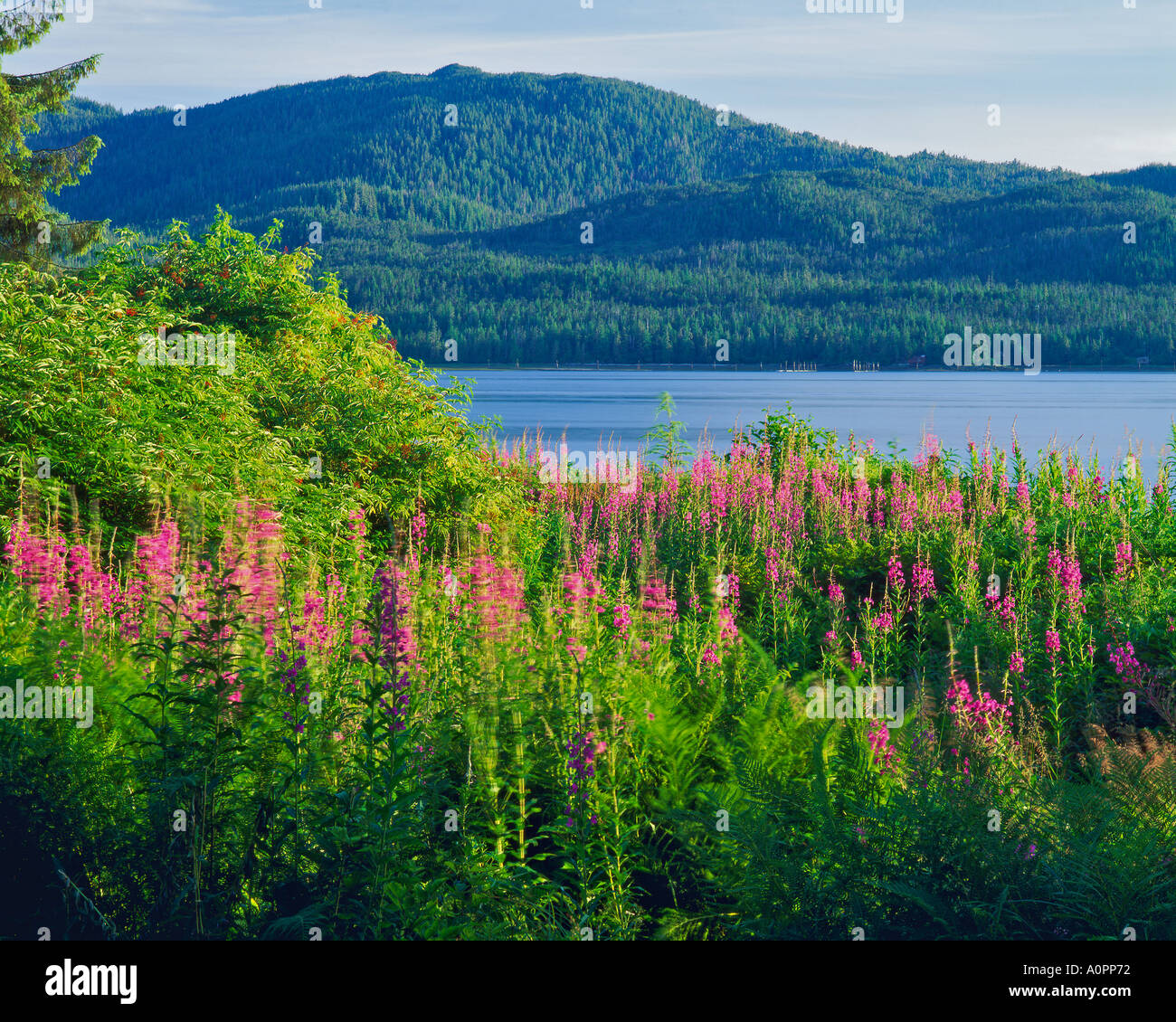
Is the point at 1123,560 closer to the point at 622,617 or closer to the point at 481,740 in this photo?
the point at 622,617

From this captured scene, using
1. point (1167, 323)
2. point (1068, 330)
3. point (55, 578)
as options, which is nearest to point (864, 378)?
point (1068, 330)

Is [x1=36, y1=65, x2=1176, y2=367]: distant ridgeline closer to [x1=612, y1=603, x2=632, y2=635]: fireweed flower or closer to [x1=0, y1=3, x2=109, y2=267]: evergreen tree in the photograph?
[x1=0, y1=3, x2=109, y2=267]: evergreen tree

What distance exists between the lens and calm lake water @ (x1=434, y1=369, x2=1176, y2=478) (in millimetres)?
37750

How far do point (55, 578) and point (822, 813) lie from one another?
4651 mm

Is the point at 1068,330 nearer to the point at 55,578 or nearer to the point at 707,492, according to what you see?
the point at 707,492

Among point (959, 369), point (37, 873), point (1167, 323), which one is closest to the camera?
point (37, 873)

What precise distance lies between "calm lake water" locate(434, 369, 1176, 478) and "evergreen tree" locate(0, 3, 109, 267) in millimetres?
10691

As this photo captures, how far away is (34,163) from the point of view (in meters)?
26.1

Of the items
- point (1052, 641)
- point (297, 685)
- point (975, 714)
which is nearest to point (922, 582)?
point (1052, 641)

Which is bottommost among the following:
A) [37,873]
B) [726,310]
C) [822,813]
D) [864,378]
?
[37,873]

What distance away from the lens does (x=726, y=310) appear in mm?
141125

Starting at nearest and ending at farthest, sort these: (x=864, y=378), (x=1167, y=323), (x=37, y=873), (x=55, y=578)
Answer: (x=37, y=873)
(x=55, y=578)
(x=864, y=378)
(x=1167, y=323)

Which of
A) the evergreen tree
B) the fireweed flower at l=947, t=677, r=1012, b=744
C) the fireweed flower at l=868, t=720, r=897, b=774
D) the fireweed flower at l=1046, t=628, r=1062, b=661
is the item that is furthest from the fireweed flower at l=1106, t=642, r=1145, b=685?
the evergreen tree

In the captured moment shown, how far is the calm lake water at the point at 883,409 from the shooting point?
37.8 meters
